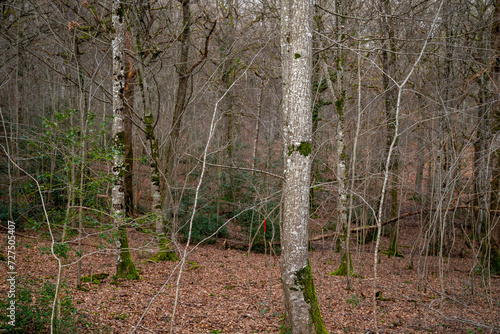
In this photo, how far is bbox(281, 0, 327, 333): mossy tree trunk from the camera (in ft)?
12.3

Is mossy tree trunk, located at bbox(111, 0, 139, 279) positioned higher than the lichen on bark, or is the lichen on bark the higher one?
mossy tree trunk, located at bbox(111, 0, 139, 279)

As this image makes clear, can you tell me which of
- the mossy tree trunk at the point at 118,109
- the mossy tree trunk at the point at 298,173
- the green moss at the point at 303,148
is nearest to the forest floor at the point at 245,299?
the mossy tree trunk at the point at 118,109

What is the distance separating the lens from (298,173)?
3756 millimetres

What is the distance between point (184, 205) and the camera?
11.6 metres

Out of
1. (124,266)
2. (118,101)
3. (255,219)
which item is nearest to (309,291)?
(124,266)

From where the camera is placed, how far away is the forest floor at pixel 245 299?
497cm

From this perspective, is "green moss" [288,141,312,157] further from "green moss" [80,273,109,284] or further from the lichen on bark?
"green moss" [80,273,109,284]

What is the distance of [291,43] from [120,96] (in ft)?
12.6

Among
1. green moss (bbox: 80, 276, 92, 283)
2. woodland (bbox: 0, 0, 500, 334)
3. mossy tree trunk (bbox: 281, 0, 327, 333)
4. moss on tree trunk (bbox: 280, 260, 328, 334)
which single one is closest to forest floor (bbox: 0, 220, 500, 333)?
woodland (bbox: 0, 0, 500, 334)

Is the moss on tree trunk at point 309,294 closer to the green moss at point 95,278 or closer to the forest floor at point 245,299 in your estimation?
the forest floor at point 245,299

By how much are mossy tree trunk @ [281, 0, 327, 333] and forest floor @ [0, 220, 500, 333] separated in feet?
4.91

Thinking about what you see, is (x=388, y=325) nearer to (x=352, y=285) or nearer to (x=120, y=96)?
(x=352, y=285)

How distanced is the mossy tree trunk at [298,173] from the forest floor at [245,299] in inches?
58.9

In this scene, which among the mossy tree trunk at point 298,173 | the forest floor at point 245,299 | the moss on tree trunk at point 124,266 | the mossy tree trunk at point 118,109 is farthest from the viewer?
the moss on tree trunk at point 124,266
